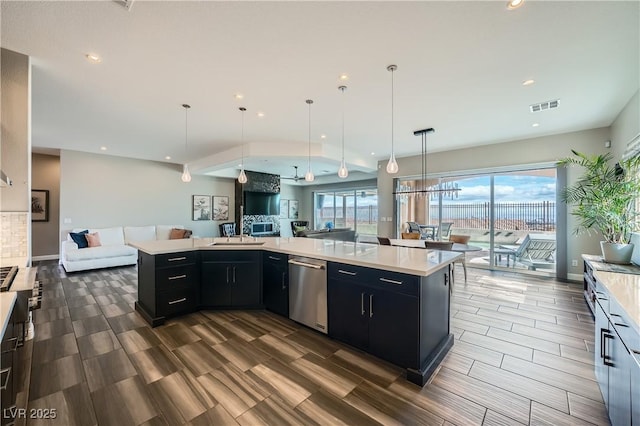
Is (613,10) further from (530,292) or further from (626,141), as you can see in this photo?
(530,292)

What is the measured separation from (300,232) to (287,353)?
4.07 m

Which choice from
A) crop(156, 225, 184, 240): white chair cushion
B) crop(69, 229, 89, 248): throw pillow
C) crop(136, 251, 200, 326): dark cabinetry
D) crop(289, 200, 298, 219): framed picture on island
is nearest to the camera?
crop(136, 251, 200, 326): dark cabinetry

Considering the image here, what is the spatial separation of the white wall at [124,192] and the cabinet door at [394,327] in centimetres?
762

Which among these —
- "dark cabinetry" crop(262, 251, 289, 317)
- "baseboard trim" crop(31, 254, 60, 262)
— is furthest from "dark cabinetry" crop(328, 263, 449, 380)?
"baseboard trim" crop(31, 254, 60, 262)

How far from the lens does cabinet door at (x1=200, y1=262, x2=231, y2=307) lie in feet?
10.7

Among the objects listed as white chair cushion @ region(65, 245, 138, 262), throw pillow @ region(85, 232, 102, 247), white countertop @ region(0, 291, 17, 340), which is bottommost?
white chair cushion @ region(65, 245, 138, 262)

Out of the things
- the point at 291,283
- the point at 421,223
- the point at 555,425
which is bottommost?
the point at 555,425

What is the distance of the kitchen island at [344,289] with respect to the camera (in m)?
2.02

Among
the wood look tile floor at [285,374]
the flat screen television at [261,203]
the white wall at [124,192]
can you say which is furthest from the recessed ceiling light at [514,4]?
the white wall at [124,192]

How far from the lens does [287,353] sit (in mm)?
2348

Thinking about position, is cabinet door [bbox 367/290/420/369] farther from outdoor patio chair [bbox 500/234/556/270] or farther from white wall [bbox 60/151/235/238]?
white wall [bbox 60/151/235/238]

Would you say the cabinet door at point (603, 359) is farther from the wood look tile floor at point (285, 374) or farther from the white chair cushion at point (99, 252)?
A: the white chair cushion at point (99, 252)

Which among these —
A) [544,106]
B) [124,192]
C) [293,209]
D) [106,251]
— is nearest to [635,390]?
[544,106]

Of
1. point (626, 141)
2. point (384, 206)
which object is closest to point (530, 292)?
point (626, 141)
